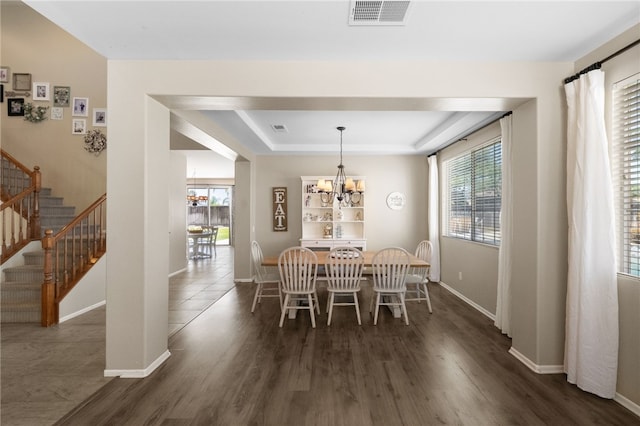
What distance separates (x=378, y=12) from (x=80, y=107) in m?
5.92

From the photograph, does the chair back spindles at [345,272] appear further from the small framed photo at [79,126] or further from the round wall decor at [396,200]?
the small framed photo at [79,126]

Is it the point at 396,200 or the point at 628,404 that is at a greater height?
the point at 396,200

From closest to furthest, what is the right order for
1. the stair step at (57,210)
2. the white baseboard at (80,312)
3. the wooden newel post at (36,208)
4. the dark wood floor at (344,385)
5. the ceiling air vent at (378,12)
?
the ceiling air vent at (378,12) → the dark wood floor at (344,385) → the white baseboard at (80,312) → the wooden newel post at (36,208) → the stair step at (57,210)

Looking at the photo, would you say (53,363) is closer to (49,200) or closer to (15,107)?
(49,200)

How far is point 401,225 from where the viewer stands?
6.45 meters

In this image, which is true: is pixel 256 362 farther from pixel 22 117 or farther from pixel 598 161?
pixel 22 117

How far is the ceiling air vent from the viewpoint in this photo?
1904mm

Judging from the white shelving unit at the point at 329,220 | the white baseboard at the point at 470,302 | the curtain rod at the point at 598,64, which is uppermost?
the curtain rod at the point at 598,64

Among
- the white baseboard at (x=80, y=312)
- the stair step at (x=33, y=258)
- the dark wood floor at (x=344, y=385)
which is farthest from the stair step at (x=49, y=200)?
the dark wood floor at (x=344, y=385)

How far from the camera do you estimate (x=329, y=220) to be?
6277mm

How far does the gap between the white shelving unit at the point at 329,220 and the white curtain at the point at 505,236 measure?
2891 millimetres

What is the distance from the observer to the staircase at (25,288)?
3822 millimetres

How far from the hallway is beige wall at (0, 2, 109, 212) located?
2.64 m

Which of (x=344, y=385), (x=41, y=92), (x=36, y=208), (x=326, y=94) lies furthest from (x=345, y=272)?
(x=41, y=92)
